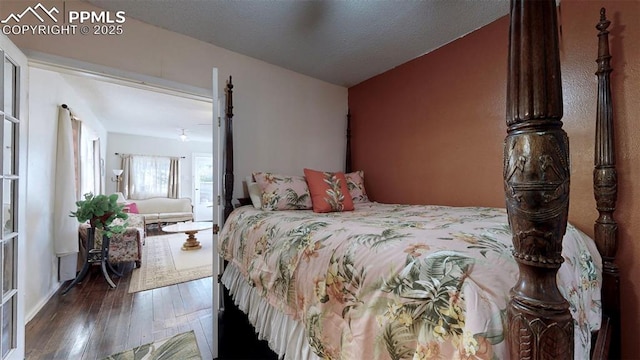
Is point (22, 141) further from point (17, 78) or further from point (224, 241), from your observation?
point (224, 241)

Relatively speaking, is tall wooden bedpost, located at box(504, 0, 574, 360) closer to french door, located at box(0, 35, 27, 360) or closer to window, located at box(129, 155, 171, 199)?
french door, located at box(0, 35, 27, 360)

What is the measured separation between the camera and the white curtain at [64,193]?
276cm

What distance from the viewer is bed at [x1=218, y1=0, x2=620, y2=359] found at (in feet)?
1.48

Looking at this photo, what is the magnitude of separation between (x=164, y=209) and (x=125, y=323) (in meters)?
4.85

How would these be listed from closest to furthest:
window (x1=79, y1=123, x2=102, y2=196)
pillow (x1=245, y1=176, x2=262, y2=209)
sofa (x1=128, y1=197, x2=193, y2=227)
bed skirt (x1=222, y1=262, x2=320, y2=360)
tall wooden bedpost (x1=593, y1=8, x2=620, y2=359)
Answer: bed skirt (x1=222, y1=262, x2=320, y2=360), tall wooden bedpost (x1=593, y1=8, x2=620, y2=359), pillow (x1=245, y1=176, x2=262, y2=209), window (x1=79, y1=123, x2=102, y2=196), sofa (x1=128, y1=197, x2=193, y2=227)

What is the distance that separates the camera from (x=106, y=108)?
428cm

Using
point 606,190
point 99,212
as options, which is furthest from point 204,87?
point 606,190

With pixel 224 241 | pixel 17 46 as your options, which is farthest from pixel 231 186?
pixel 17 46

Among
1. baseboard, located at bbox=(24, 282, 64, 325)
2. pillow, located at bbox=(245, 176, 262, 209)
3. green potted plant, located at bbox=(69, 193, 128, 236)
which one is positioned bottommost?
baseboard, located at bbox=(24, 282, 64, 325)

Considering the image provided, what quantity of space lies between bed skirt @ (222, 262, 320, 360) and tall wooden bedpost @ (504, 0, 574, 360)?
82 centimetres

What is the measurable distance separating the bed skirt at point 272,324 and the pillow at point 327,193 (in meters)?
0.76

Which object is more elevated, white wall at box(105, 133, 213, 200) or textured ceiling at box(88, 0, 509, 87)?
textured ceiling at box(88, 0, 509, 87)

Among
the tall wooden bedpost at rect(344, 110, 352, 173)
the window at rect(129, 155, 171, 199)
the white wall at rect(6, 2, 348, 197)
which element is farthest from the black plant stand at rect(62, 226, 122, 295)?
the window at rect(129, 155, 171, 199)

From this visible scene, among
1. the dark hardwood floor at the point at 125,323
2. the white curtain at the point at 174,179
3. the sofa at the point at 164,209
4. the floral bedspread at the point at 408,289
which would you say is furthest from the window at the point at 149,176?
the floral bedspread at the point at 408,289
